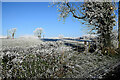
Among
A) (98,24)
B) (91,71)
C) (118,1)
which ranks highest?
(118,1)

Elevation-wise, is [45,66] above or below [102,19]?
below

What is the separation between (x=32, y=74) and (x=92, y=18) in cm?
579

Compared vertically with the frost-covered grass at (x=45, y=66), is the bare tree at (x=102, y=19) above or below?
above

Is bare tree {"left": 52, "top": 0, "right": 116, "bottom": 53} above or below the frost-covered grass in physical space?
above

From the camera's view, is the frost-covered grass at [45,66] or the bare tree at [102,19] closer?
the frost-covered grass at [45,66]

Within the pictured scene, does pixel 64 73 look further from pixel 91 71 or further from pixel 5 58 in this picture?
pixel 5 58

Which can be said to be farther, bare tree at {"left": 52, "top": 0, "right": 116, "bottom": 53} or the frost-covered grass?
bare tree at {"left": 52, "top": 0, "right": 116, "bottom": 53}

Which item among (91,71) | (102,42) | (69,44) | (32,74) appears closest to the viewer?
(32,74)

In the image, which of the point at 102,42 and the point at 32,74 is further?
the point at 102,42

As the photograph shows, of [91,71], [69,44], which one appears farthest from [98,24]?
[91,71]

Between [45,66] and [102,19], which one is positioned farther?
[102,19]

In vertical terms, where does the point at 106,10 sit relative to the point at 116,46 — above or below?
above

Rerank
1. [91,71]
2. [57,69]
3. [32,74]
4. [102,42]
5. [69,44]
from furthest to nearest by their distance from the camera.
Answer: [102,42], [69,44], [91,71], [57,69], [32,74]

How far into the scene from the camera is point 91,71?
15.5 ft
